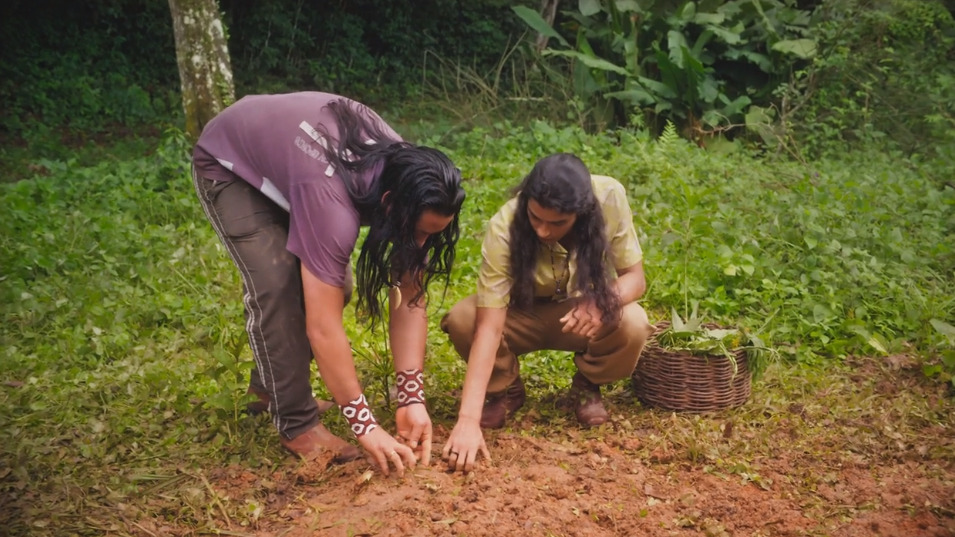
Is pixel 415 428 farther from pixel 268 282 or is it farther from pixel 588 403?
pixel 588 403

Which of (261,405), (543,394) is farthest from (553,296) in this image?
(261,405)

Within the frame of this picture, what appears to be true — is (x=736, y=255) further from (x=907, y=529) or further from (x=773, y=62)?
(x=773, y=62)

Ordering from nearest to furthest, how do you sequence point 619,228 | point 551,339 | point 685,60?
point 619,228 → point 551,339 → point 685,60

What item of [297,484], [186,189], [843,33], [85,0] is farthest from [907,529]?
[85,0]

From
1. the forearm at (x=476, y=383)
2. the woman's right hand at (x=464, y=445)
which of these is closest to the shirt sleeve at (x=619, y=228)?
the forearm at (x=476, y=383)

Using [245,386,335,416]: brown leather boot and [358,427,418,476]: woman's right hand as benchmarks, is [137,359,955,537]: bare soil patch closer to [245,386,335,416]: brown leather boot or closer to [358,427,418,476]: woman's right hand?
[358,427,418,476]: woman's right hand

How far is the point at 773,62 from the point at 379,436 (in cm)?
683

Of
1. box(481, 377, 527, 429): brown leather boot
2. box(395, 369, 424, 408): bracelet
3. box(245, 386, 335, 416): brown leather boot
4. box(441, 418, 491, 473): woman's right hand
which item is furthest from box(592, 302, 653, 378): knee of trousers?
box(245, 386, 335, 416): brown leather boot

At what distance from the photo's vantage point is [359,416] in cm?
266

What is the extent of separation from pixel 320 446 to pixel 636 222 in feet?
8.94

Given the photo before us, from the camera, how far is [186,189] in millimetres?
5879

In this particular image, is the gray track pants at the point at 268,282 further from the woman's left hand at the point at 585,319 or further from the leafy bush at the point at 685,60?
the leafy bush at the point at 685,60

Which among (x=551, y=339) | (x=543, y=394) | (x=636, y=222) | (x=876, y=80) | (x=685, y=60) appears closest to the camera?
(x=551, y=339)

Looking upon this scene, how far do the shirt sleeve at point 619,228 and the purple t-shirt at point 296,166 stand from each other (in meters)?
0.80
